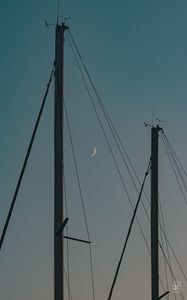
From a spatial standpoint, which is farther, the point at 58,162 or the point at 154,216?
the point at 154,216

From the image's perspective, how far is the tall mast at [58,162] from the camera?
2534cm

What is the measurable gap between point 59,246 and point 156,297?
565 inches

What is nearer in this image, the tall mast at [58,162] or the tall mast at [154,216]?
the tall mast at [58,162]

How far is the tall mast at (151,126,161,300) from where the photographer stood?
131 feet

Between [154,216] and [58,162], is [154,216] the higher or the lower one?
the higher one

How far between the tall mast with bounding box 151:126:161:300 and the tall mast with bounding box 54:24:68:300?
14.4 m

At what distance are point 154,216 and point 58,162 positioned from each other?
16.4 meters

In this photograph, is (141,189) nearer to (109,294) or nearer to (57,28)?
(109,294)

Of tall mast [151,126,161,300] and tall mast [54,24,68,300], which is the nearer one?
tall mast [54,24,68,300]

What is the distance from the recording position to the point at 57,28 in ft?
93.2

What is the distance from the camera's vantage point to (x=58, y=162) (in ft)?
87.6

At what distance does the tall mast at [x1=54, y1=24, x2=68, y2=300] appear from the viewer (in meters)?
25.3

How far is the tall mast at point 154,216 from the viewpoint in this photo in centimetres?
→ 3978

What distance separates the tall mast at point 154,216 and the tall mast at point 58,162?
14353 mm
